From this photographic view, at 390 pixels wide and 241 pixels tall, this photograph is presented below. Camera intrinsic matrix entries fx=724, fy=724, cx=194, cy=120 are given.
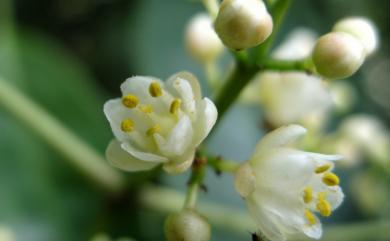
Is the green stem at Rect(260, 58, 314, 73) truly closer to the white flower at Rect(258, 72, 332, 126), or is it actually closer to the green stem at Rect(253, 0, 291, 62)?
the green stem at Rect(253, 0, 291, 62)

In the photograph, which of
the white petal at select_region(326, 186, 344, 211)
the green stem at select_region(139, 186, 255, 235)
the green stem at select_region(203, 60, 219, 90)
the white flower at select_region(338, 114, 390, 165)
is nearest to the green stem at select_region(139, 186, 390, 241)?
the green stem at select_region(139, 186, 255, 235)

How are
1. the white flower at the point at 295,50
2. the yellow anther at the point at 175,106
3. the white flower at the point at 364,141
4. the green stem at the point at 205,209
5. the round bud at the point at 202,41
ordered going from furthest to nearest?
1. the white flower at the point at 364,141
2. the green stem at the point at 205,209
3. the white flower at the point at 295,50
4. the round bud at the point at 202,41
5. the yellow anther at the point at 175,106

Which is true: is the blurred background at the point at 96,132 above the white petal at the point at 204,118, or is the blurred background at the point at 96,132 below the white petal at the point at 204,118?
above

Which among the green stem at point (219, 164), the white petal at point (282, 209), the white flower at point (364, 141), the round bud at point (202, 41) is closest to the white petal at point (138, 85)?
the green stem at point (219, 164)

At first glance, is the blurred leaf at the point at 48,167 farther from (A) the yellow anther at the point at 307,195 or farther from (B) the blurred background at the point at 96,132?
(A) the yellow anther at the point at 307,195

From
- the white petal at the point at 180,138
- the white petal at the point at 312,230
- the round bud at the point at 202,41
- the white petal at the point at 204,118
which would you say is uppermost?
the round bud at the point at 202,41

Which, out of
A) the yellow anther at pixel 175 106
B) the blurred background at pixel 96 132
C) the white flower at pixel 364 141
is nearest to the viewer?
the yellow anther at pixel 175 106

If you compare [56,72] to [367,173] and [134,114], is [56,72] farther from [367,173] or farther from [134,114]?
[134,114]

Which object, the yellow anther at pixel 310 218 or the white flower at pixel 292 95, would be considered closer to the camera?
the yellow anther at pixel 310 218
